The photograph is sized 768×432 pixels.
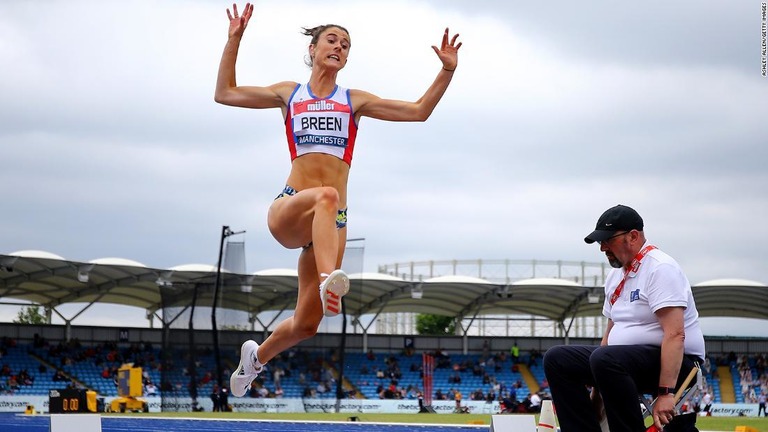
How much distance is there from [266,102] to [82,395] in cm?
1993

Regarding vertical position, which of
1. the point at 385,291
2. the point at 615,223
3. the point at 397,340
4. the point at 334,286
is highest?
the point at 385,291

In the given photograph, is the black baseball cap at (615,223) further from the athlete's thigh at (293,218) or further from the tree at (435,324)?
the tree at (435,324)

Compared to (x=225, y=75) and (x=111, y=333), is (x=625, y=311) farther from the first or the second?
(x=111, y=333)

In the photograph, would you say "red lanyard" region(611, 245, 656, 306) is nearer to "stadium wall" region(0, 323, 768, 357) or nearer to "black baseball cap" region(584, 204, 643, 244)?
"black baseball cap" region(584, 204, 643, 244)

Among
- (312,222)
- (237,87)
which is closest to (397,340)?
(237,87)

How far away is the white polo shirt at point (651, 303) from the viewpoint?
5918 mm

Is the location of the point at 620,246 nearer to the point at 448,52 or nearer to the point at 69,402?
the point at 448,52

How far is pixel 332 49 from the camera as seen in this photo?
7.56 m

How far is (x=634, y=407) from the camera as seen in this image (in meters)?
5.88

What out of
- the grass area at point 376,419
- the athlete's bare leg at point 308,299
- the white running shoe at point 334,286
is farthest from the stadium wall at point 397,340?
the white running shoe at point 334,286

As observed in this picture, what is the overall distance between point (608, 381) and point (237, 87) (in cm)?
368

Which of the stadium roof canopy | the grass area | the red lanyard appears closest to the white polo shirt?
the red lanyard

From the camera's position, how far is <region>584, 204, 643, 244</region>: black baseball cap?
20.2ft

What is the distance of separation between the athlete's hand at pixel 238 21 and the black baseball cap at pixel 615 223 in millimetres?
3202
